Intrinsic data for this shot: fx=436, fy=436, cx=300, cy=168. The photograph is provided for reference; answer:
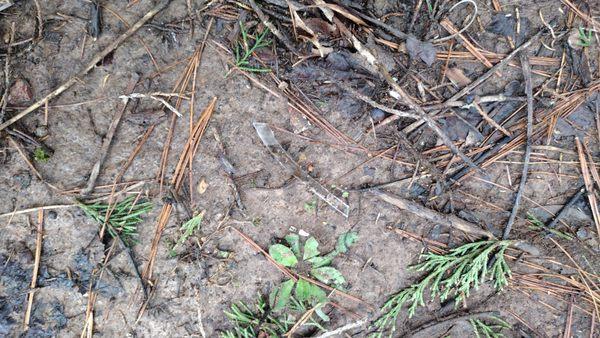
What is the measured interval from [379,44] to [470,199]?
1087 mm

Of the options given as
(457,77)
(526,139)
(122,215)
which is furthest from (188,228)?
(526,139)

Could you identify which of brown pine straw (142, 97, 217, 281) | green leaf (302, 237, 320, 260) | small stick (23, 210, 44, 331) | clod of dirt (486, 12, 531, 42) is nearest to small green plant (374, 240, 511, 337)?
green leaf (302, 237, 320, 260)

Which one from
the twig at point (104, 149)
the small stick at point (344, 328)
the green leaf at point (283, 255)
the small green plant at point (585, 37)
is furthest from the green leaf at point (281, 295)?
the small green plant at point (585, 37)

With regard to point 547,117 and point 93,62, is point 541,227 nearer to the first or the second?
point 547,117

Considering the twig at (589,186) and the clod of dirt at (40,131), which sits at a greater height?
the clod of dirt at (40,131)

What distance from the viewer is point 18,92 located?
7.65ft

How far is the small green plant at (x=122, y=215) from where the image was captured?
2.41m

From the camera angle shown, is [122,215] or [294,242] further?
[294,242]

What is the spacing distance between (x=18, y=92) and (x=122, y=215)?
2.79ft

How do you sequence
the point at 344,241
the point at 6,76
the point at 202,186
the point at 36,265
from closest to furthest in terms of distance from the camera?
1. the point at 6,76
2. the point at 36,265
3. the point at 202,186
4. the point at 344,241

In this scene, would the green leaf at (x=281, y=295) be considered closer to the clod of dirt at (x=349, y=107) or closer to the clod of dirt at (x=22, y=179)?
the clod of dirt at (x=349, y=107)

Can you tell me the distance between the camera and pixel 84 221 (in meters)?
2.44

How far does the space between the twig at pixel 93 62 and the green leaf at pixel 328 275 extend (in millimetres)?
1702

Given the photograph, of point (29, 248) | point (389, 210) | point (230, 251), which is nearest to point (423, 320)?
point (389, 210)
